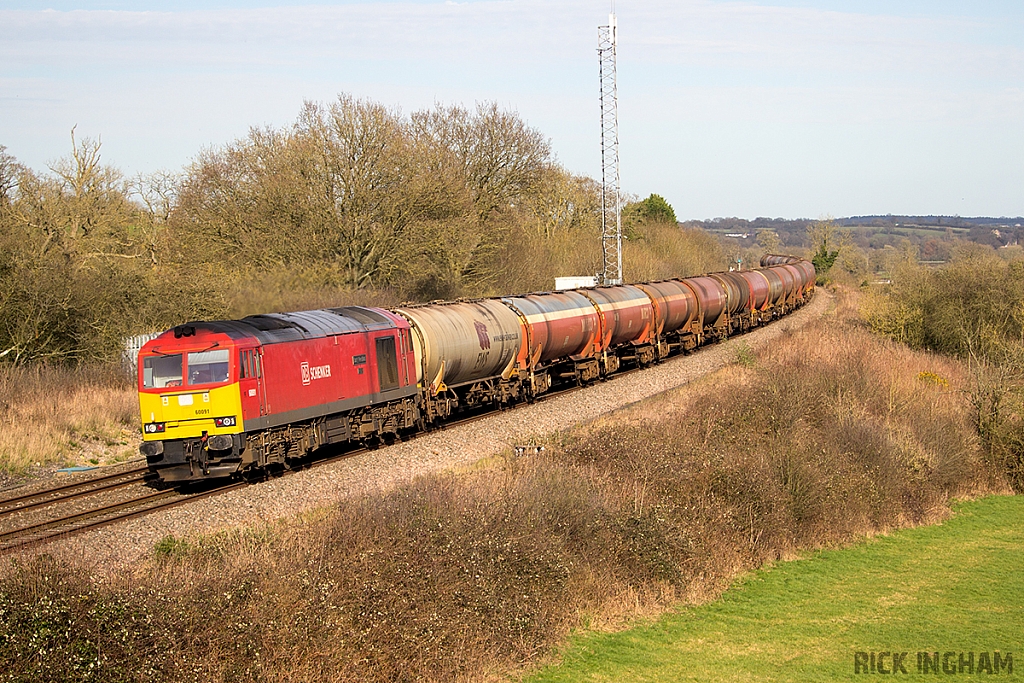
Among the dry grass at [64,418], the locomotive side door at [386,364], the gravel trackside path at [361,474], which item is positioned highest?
the locomotive side door at [386,364]

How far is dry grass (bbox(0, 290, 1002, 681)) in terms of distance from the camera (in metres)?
8.74

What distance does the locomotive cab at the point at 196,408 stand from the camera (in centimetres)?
1703

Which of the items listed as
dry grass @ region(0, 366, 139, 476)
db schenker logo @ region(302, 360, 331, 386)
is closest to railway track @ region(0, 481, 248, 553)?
db schenker logo @ region(302, 360, 331, 386)

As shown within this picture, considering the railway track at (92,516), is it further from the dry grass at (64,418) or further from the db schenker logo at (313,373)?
the dry grass at (64,418)

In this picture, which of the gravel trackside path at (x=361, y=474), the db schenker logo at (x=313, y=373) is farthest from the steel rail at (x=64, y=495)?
the db schenker logo at (x=313, y=373)

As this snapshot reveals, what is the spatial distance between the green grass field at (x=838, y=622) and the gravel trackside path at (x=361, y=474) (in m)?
5.17

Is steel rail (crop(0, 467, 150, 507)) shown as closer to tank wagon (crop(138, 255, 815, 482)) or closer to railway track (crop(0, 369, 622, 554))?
railway track (crop(0, 369, 622, 554))

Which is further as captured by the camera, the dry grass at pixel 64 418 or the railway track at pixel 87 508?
the dry grass at pixel 64 418

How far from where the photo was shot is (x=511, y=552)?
12430mm

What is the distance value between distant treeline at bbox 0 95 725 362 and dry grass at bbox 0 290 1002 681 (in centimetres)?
1330

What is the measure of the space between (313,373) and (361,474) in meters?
2.35

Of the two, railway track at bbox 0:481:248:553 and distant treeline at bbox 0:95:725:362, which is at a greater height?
distant treeline at bbox 0:95:725:362

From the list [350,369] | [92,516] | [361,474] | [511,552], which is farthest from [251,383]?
Result: [511,552]

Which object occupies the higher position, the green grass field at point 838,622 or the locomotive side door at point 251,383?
the locomotive side door at point 251,383
